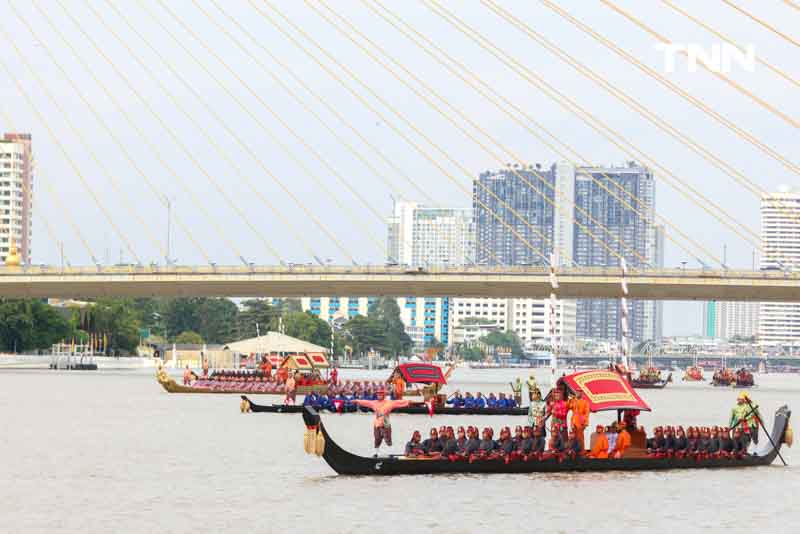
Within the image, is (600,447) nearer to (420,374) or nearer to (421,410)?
(421,410)

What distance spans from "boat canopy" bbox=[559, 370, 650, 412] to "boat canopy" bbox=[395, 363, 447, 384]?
27225mm

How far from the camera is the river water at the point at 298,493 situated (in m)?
29.2

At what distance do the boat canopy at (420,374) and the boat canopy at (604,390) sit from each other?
89.3ft

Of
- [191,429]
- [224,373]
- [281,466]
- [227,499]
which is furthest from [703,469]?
[224,373]

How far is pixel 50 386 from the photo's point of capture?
3536 inches

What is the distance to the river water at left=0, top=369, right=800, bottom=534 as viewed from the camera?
2925cm

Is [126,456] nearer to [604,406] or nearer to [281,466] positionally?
[281,466]

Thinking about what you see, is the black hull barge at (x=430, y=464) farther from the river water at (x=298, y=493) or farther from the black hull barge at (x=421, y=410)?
the black hull barge at (x=421, y=410)

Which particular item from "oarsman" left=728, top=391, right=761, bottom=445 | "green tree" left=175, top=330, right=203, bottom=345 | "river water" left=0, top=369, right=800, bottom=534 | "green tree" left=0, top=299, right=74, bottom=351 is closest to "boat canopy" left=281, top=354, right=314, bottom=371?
"river water" left=0, top=369, right=800, bottom=534

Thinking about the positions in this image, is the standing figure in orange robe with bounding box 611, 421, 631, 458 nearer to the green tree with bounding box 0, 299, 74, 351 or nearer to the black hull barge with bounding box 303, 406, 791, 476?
the black hull barge with bounding box 303, 406, 791, 476

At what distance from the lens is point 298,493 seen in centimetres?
3322

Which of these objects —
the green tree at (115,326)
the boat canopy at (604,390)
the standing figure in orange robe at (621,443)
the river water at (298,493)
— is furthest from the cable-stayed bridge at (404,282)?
the standing figure in orange robe at (621,443)

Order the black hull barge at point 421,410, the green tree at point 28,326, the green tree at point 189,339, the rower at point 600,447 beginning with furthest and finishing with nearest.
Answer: the green tree at point 189,339 < the green tree at point 28,326 < the black hull barge at point 421,410 < the rower at point 600,447

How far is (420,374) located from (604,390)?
28.5 metres
